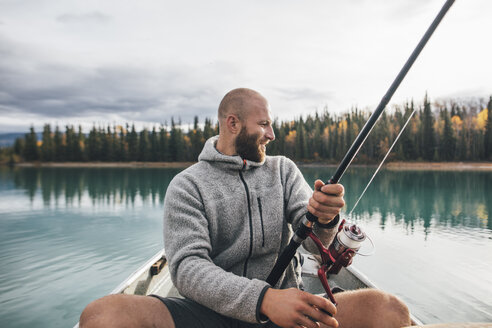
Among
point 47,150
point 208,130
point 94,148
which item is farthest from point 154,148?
point 47,150

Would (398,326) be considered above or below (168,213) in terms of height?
below

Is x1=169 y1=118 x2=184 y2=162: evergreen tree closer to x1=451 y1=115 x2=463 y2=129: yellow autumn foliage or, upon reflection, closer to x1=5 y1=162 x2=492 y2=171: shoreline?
x1=5 y1=162 x2=492 y2=171: shoreline

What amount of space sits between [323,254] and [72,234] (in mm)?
13414

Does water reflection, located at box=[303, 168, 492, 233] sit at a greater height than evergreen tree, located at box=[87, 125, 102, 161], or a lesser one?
lesser

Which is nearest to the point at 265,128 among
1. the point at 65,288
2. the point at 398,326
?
the point at 398,326

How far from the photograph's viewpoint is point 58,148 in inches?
3356

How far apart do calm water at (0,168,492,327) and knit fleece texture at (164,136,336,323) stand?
5892mm

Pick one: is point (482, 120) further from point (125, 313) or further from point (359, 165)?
point (125, 313)

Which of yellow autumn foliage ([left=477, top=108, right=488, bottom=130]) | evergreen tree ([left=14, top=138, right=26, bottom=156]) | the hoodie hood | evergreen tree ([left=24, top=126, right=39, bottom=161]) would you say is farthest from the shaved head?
evergreen tree ([left=14, top=138, right=26, bottom=156])

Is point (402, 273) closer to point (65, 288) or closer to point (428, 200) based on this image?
point (65, 288)

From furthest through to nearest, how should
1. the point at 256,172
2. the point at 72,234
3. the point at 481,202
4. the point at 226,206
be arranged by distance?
the point at 481,202
the point at 72,234
the point at 256,172
the point at 226,206

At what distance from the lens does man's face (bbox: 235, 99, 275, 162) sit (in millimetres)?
2451

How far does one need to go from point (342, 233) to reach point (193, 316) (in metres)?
1.24

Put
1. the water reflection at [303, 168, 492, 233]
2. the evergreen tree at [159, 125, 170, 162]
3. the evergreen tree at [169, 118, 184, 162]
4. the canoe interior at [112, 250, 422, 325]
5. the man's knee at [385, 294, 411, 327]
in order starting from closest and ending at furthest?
1. the man's knee at [385, 294, 411, 327]
2. the canoe interior at [112, 250, 422, 325]
3. the water reflection at [303, 168, 492, 233]
4. the evergreen tree at [169, 118, 184, 162]
5. the evergreen tree at [159, 125, 170, 162]
